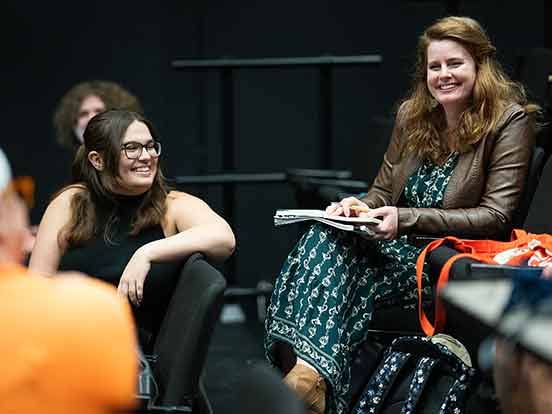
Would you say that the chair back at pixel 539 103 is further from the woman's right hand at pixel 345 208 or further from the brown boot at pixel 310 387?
the brown boot at pixel 310 387

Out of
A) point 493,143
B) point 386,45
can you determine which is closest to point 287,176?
point 386,45

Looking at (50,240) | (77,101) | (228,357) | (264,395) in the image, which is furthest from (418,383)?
(77,101)

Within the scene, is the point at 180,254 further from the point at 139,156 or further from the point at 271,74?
the point at 271,74

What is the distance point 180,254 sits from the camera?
3277 millimetres

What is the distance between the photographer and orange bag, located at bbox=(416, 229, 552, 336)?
3262mm

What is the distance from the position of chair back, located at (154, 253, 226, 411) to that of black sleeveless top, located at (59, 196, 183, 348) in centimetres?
33

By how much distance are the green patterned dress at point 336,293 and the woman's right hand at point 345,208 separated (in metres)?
0.09

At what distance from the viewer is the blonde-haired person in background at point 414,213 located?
359cm

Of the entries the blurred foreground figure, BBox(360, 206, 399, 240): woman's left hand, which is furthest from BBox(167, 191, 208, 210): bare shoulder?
the blurred foreground figure

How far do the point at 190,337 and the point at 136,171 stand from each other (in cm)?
90

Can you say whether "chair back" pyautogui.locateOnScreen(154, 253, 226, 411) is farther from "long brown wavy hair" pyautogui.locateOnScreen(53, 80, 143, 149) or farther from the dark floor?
"long brown wavy hair" pyautogui.locateOnScreen(53, 80, 143, 149)

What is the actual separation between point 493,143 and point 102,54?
2.94 m

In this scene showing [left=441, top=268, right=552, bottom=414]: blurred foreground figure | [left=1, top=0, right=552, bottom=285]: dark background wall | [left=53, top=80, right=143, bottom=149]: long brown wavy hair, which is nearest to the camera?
[left=441, top=268, right=552, bottom=414]: blurred foreground figure

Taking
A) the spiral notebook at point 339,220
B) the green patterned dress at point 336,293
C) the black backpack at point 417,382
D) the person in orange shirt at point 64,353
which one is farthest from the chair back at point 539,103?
the person in orange shirt at point 64,353
